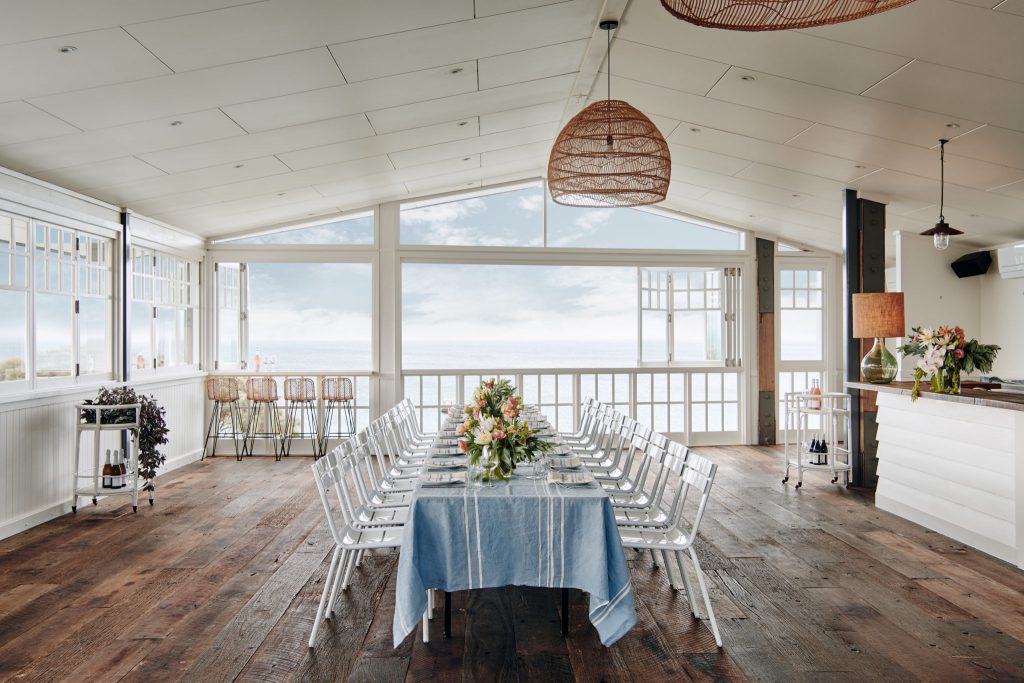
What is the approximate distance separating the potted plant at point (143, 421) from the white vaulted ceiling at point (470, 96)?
1.78m

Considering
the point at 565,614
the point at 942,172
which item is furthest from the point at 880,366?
the point at 565,614

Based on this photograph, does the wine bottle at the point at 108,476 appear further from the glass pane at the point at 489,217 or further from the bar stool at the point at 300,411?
the glass pane at the point at 489,217

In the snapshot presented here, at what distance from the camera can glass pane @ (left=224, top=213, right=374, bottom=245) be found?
8414mm

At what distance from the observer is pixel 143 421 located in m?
5.77

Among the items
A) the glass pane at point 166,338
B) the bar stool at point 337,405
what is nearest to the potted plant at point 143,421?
the glass pane at point 166,338

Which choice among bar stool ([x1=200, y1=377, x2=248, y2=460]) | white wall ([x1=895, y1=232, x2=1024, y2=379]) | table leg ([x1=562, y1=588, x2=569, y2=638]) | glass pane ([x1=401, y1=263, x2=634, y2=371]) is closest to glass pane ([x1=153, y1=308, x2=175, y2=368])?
bar stool ([x1=200, y1=377, x2=248, y2=460])

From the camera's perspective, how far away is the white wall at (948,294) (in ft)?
23.9

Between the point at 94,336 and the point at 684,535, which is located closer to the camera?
the point at 684,535

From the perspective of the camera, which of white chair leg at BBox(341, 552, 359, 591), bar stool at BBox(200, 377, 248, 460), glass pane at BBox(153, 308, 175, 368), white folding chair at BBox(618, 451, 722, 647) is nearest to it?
white folding chair at BBox(618, 451, 722, 647)

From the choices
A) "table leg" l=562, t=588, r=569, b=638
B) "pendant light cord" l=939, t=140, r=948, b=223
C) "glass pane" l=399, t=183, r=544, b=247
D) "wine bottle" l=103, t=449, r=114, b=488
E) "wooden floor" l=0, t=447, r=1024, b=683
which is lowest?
"wooden floor" l=0, t=447, r=1024, b=683

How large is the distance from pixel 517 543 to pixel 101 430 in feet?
14.1

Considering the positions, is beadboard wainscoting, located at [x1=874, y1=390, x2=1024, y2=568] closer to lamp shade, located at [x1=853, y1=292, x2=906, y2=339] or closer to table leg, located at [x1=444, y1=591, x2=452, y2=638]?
lamp shade, located at [x1=853, y1=292, x2=906, y2=339]

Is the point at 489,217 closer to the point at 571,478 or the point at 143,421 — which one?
the point at 143,421

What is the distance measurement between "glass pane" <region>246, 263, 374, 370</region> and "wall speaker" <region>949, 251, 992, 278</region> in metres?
6.25
